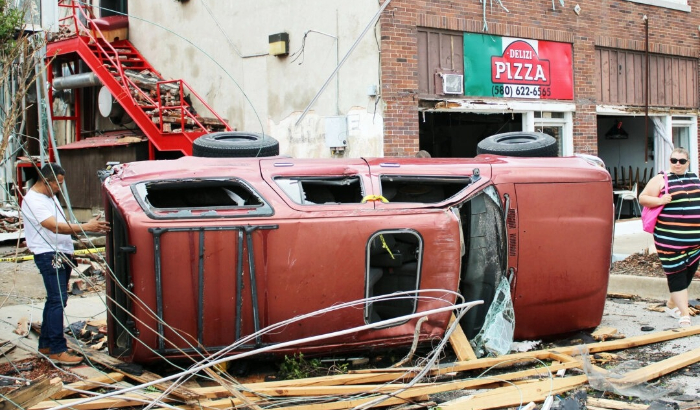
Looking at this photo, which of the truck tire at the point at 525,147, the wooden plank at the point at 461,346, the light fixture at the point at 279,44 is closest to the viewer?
the wooden plank at the point at 461,346

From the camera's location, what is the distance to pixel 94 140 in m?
16.5

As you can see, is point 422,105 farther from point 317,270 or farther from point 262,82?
point 317,270

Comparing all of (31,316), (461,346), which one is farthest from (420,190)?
(31,316)

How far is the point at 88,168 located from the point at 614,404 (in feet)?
43.8

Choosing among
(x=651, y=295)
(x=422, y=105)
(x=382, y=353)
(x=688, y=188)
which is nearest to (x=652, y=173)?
(x=422, y=105)

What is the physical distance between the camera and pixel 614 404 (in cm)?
489

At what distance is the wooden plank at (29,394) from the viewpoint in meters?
3.92

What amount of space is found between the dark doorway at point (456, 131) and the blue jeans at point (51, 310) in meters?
10.2

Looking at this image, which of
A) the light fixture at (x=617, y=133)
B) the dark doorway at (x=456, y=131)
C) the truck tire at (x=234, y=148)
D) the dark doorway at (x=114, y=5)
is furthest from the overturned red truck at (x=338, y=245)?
the dark doorway at (x=114, y=5)

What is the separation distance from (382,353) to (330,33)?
24.6ft

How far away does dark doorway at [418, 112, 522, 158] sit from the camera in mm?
15297

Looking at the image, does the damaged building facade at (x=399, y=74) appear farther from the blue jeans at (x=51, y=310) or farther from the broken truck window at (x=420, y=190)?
the blue jeans at (x=51, y=310)

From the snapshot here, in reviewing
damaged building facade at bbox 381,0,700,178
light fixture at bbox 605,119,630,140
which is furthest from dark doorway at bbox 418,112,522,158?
light fixture at bbox 605,119,630,140

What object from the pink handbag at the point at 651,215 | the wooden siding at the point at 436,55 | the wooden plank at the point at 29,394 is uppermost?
the wooden siding at the point at 436,55
